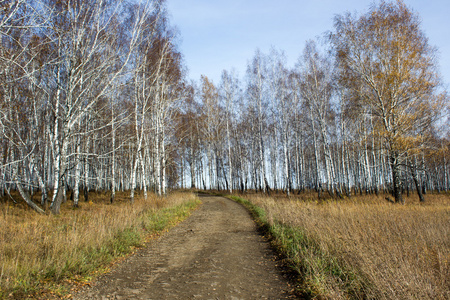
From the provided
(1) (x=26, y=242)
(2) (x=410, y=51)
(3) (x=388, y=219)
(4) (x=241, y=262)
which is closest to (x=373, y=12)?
(2) (x=410, y=51)

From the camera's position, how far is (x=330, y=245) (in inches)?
208

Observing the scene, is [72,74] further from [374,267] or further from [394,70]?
[394,70]

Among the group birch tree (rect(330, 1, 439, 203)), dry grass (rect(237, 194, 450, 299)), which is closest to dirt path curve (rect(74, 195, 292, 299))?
dry grass (rect(237, 194, 450, 299))

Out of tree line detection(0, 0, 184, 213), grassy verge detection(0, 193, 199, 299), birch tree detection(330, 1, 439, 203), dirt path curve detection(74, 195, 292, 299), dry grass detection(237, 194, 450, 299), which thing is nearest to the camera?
dry grass detection(237, 194, 450, 299)

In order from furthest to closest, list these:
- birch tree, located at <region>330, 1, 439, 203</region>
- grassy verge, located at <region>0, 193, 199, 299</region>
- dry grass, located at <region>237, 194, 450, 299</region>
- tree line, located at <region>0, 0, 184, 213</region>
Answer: birch tree, located at <region>330, 1, 439, 203</region> < tree line, located at <region>0, 0, 184, 213</region> < grassy verge, located at <region>0, 193, 199, 299</region> < dry grass, located at <region>237, 194, 450, 299</region>

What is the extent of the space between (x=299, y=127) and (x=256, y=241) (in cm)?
2108

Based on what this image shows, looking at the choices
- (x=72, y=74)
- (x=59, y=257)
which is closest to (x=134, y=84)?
(x=72, y=74)

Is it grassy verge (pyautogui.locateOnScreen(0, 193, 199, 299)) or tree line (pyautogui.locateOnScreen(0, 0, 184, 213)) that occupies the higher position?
tree line (pyautogui.locateOnScreen(0, 0, 184, 213))

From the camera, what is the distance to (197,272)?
4812mm

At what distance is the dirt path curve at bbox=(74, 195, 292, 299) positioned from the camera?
3.94m

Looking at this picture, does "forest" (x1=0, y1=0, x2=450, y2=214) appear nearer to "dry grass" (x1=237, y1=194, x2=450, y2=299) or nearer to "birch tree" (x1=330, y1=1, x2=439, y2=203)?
"birch tree" (x1=330, y1=1, x2=439, y2=203)

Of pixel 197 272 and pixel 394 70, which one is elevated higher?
pixel 394 70

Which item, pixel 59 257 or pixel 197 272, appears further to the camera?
pixel 197 272

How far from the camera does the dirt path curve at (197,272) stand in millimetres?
3943
